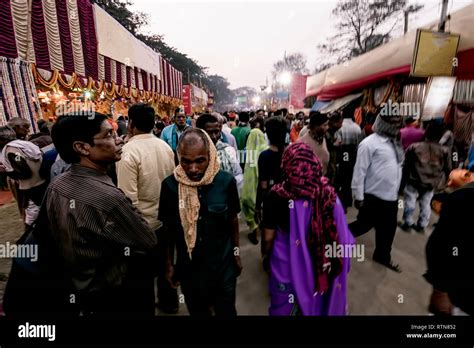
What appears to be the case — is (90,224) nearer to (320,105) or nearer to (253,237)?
(253,237)

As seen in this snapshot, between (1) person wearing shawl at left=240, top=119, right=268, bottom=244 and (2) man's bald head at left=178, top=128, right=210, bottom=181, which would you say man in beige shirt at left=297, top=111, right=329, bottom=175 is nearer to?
(1) person wearing shawl at left=240, top=119, right=268, bottom=244

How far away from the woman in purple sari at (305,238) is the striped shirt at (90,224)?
2.89 feet

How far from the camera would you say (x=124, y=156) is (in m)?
2.06

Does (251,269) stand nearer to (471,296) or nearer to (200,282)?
(200,282)

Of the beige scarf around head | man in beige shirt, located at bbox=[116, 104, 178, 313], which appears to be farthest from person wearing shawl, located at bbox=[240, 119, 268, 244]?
the beige scarf around head

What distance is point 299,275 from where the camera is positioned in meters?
1.71

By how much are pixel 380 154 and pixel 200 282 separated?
94.0 inches

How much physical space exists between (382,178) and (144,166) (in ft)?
8.19

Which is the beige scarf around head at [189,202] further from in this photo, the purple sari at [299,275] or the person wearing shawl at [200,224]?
the purple sari at [299,275]

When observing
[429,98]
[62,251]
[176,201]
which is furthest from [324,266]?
[429,98]

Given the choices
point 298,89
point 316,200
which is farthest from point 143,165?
point 298,89

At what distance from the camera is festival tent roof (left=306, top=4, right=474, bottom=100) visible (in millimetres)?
4887

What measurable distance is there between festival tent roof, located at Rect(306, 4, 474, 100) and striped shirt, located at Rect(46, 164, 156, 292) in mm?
6200

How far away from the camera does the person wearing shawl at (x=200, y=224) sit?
1640 millimetres
